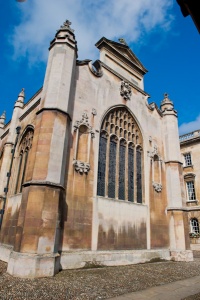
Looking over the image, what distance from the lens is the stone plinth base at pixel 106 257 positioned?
27.7 ft

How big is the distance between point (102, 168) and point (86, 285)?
5942mm

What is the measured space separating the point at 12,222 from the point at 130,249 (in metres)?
6.02

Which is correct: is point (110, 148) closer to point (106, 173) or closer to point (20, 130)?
point (106, 173)

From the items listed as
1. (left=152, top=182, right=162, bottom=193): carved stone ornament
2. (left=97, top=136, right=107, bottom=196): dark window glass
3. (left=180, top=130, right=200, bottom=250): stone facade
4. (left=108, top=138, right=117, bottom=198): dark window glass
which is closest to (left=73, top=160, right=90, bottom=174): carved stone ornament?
(left=97, top=136, right=107, bottom=196): dark window glass

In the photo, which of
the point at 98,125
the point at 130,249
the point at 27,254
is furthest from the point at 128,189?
the point at 27,254

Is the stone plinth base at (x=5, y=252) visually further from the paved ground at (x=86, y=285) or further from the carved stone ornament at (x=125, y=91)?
the carved stone ornament at (x=125, y=91)

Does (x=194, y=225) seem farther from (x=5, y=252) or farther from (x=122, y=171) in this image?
(x=5, y=252)

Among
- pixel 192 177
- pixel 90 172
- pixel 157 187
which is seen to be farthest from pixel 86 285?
pixel 192 177

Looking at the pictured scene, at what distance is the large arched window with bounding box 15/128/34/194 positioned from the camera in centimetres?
1173

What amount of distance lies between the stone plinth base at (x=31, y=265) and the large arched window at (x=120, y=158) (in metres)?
4.20

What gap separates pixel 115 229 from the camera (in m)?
10.6

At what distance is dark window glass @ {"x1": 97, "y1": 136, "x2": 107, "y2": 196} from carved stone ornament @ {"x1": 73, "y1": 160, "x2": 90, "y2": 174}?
1061mm

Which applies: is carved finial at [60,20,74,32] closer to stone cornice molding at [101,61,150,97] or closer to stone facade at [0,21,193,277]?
stone facade at [0,21,193,277]

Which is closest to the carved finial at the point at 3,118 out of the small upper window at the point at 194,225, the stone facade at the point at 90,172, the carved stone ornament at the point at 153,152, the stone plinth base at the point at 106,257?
the stone facade at the point at 90,172
